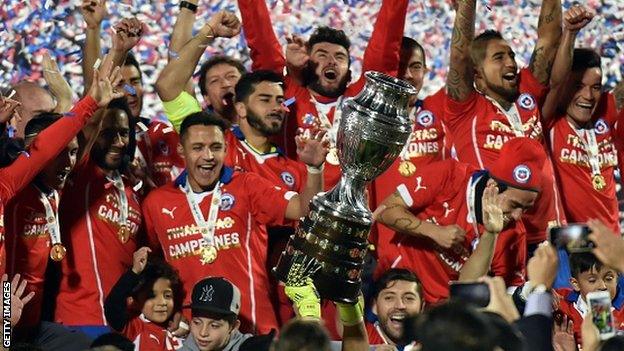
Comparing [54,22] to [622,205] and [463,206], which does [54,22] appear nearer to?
[463,206]

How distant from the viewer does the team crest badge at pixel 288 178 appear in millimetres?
7630

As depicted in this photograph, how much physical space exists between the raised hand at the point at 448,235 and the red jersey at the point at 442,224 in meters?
0.17

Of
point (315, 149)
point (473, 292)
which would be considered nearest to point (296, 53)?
point (315, 149)

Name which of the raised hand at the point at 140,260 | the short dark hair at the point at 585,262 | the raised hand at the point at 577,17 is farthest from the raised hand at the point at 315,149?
the raised hand at the point at 577,17

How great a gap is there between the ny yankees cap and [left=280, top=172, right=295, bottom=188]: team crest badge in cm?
87

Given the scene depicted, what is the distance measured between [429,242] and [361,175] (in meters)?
2.44

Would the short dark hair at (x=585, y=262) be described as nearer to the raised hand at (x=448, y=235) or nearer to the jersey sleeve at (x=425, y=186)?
the raised hand at (x=448, y=235)

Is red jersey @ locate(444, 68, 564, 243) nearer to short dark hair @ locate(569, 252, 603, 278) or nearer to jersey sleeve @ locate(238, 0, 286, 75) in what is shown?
short dark hair @ locate(569, 252, 603, 278)

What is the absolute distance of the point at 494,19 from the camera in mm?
9703

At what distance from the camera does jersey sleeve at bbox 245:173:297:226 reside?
7.23 metres

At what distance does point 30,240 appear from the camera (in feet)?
23.2

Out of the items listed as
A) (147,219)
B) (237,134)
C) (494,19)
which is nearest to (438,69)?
(494,19)

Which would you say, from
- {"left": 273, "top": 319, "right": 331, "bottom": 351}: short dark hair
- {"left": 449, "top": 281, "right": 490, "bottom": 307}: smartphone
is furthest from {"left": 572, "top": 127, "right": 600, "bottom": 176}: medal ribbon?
{"left": 273, "top": 319, "right": 331, "bottom": 351}: short dark hair

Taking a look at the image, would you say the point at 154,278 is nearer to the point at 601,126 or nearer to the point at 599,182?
the point at 599,182
